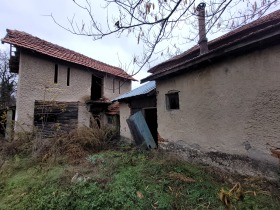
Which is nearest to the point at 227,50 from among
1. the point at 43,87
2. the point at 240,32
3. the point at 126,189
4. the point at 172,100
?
the point at 172,100

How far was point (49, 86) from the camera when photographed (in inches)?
434

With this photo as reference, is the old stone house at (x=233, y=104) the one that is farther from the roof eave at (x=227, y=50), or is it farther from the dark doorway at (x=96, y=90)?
the dark doorway at (x=96, y=90)

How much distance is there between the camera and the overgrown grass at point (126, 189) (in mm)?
3688

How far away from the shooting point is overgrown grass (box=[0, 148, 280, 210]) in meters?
3.69

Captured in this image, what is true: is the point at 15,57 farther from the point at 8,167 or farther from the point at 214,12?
the point at 214,12

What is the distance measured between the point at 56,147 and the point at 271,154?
7.26 meters

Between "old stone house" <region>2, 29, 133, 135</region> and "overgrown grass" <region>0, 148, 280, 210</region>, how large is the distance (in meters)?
4.44

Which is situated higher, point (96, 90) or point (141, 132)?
point (96, 90)

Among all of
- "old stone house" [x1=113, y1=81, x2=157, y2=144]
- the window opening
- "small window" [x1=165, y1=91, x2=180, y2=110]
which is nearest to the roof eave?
"small window" [x1=165, y1=91, x2=180, y2=110]

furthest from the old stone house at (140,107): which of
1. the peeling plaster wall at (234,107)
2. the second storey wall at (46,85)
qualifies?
the second storey wall at (46,85)

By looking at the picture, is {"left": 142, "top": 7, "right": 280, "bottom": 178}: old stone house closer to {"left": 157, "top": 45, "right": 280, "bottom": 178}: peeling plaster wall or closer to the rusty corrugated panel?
{"left": 157, "top": 45, "right": 280, "bottom": 178}: peeling plaster wall

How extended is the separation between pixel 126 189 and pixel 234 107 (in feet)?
10.1

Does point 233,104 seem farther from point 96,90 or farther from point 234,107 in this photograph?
point 96,90

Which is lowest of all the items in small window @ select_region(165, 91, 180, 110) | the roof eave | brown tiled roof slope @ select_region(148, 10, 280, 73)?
small window @ select_region(165, 91, 180, 110)
